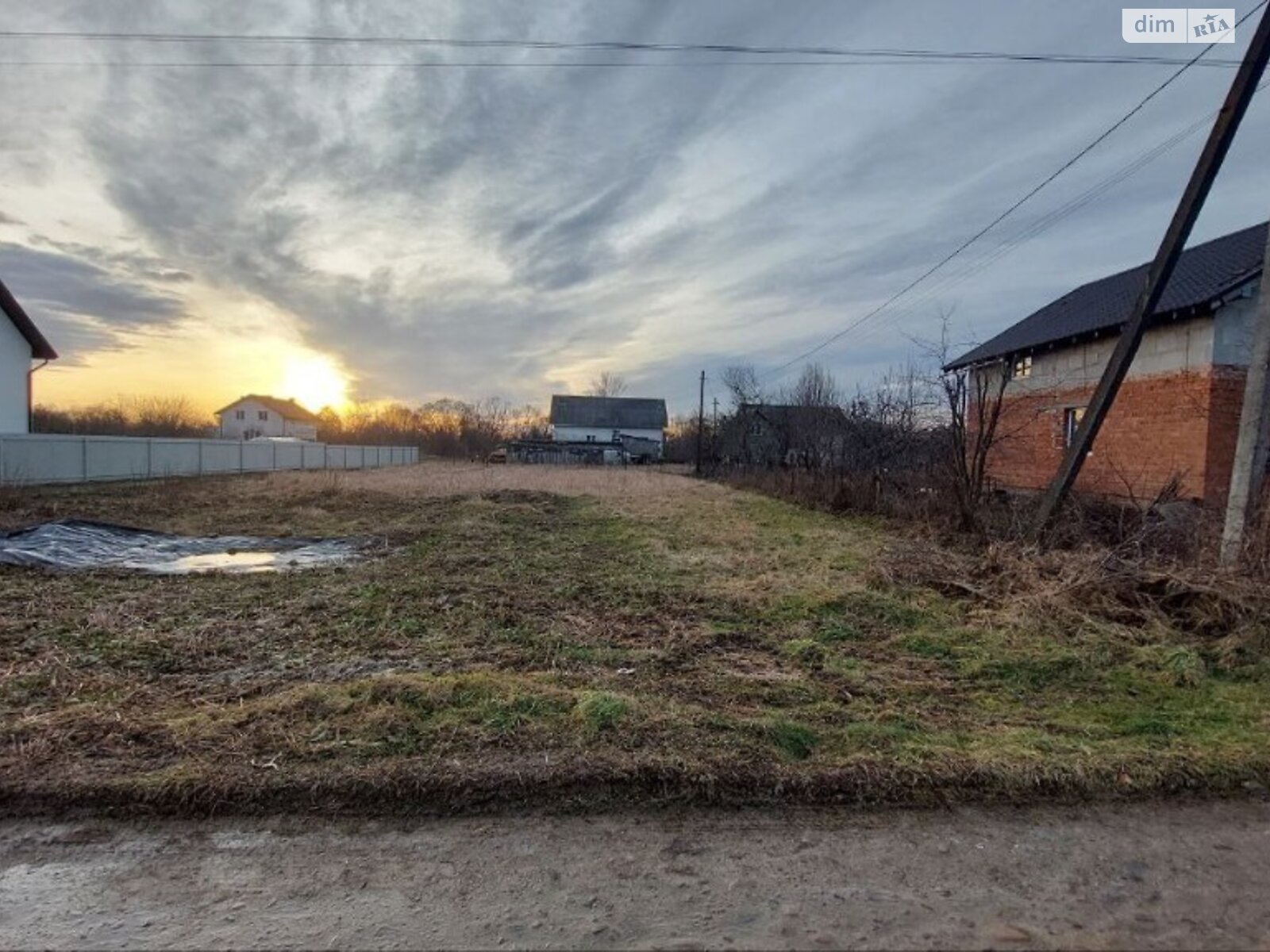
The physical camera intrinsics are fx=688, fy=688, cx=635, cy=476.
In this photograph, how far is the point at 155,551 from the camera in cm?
1039

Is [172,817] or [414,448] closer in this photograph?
[172,817]

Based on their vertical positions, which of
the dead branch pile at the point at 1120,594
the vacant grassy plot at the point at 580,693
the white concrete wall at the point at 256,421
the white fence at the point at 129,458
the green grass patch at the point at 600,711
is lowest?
the vacant grassy plot at the point at 580,693

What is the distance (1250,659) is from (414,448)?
209 feet

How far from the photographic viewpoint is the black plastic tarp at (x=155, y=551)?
890 centimetres

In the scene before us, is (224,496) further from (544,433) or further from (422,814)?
(544,433)

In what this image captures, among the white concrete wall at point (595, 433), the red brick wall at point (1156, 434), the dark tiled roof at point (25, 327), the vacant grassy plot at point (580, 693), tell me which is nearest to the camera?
the vacant grassy plot at point (580, 693)

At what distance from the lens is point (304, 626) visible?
5.87m

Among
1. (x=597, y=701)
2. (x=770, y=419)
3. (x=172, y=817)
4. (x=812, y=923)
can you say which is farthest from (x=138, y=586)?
(x=770, y=419)

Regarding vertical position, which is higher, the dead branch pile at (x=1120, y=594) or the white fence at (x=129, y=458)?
the white fence at (x=129, y=458)

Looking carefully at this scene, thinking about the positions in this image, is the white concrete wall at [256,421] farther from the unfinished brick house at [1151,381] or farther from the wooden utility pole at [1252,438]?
the wooden utility pole at [1252,438]

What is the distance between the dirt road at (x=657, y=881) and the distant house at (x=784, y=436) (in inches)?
785

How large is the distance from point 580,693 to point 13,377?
28.0 meters

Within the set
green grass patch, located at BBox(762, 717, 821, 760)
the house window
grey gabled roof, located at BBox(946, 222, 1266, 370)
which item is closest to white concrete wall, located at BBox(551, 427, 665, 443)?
grey gabled roof, located at BBox(946, 222, 1266, 370)

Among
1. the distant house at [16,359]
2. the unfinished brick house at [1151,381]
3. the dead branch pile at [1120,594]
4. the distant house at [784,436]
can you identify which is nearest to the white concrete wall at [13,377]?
the distant house at [16,359]
